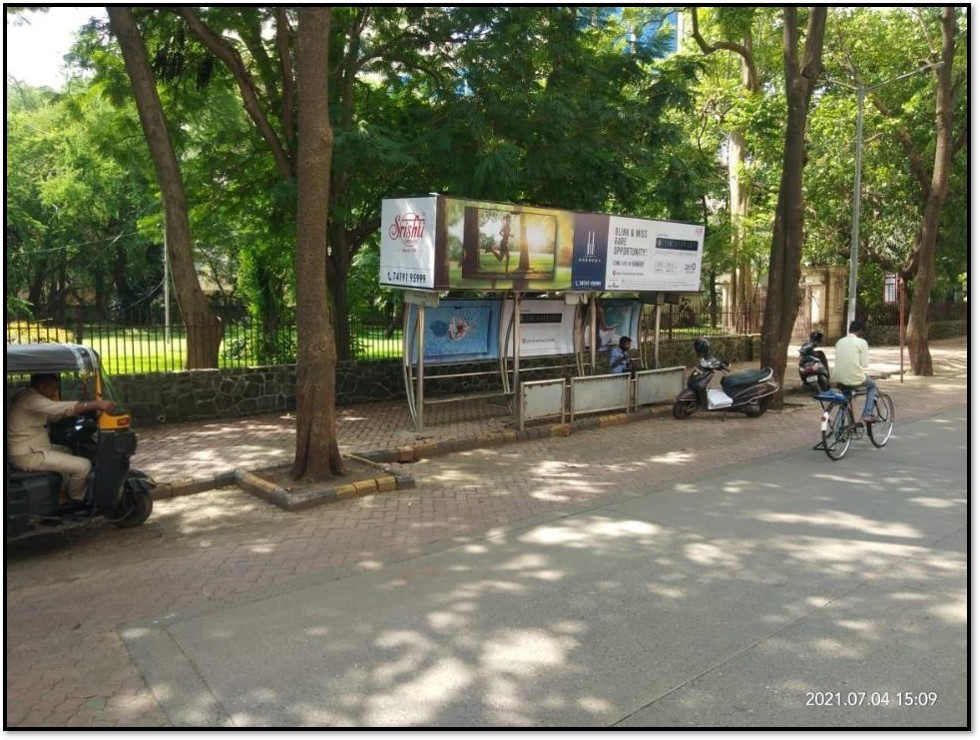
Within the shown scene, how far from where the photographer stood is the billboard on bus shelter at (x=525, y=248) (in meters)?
10.8

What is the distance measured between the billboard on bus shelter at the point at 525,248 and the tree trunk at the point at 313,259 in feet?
7.82

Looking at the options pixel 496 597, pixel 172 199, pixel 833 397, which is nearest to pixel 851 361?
pixel 833 397

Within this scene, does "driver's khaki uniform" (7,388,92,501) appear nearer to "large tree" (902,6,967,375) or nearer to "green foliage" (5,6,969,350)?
"green foliage" (5,6,969,350)

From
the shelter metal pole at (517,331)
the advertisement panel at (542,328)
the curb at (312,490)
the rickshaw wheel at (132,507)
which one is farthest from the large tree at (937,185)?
the rickshaw wheel at (132,507)

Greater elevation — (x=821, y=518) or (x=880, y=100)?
A: (x=880, y=100)

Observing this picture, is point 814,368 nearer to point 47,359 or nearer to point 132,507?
point 132,507

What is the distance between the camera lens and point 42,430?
650cm

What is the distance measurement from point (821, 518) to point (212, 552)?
5.42m

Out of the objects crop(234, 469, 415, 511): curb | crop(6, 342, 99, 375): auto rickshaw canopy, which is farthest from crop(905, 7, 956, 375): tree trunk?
crop(6, 342, 99, 375): auto rickshaw canopy

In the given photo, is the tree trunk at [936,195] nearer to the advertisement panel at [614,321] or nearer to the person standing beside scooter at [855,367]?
the advertisement panel at [614,321]

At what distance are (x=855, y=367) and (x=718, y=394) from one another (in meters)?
3.43

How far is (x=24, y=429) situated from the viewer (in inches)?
251

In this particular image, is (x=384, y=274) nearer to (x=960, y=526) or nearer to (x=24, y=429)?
(x=24, y=429)

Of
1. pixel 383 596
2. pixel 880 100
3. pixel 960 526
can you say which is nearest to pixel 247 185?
pixel 383 596
